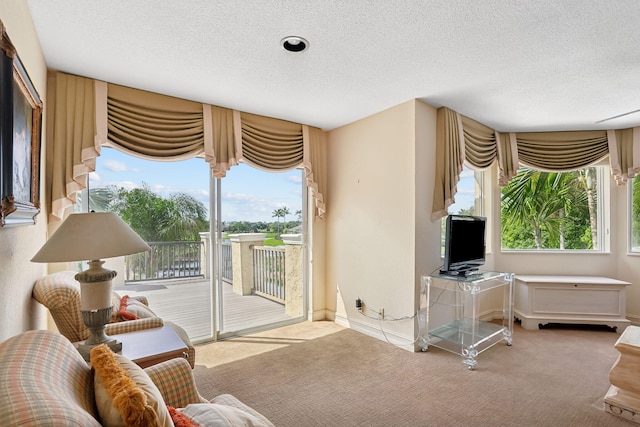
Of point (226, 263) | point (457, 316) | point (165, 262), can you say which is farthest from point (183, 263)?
point (457, 316)

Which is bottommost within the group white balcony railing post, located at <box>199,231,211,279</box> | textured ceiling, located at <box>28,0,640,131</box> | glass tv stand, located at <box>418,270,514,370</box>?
glass tv stand, located at <box>418,270,514,370</box>

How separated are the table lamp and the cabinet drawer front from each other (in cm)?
418

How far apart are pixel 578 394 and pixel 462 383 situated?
768 millimetres

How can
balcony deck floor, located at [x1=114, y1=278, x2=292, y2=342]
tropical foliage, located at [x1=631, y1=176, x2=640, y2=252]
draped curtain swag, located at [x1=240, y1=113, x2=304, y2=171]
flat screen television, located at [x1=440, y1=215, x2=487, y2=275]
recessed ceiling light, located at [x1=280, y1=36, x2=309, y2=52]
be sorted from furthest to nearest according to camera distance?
tropical foliage, located at [x1=631, y1=176, x2=640, y2=252]
draped curtain swag, located at [x1=240, y1=113, x2=304, y2=171]
balcony deck floor, located at [x1=114, y1=278, x2=292, y2=342]
flat screen television, located at [x1=440, y1=215, x2=487, y2=275]
recessed ceiling light, located at [x1=280, y1=36, x2=309, y2=52]

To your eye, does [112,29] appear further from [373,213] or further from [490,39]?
[373,213]

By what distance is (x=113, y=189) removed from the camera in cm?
288

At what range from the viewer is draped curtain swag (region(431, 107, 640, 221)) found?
3.57m


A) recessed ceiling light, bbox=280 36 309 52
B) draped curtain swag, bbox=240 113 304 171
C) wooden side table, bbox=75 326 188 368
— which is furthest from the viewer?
draped curtain swag, bbox=240 113 304 171

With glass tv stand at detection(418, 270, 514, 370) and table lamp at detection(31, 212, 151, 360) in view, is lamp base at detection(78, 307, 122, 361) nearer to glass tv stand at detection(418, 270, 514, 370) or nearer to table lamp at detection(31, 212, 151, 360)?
table lamp at detection(31, 212, 151, 360)

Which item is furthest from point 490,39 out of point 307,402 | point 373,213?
point 307,402

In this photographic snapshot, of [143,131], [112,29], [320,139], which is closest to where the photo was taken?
[112,29]

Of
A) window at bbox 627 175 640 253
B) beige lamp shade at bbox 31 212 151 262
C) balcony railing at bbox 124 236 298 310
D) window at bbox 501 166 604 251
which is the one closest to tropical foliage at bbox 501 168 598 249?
window at bbox 501 166 604 251

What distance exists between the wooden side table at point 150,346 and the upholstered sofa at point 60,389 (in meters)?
0.27

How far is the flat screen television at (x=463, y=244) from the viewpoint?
303cm
